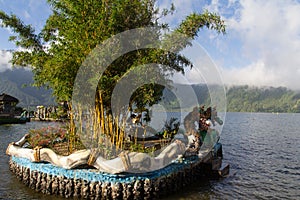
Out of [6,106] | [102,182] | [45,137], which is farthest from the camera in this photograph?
[6,106]

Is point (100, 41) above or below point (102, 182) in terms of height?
above

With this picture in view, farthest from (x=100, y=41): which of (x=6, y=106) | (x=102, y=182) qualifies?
(x=6, y=106)

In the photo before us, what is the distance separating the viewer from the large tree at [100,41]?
37.0 ft

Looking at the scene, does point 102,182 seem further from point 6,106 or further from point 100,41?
point 6,106

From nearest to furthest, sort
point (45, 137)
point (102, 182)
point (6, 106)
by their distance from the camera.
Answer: point (102, 182) < point (45, 137) < point (6, 106)

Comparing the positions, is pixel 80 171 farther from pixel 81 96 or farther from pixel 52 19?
pixel 52 19

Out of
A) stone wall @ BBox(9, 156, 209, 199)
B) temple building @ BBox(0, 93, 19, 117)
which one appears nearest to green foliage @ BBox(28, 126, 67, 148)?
stone wall @ BBox(9, 156, 209, 199)

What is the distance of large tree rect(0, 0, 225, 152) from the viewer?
11.3 meters

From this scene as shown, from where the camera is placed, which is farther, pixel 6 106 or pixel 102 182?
pixel 6 106

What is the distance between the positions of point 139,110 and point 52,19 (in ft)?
21.3

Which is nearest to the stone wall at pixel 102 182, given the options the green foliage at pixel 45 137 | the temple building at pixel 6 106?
the green foliage at pixel 45 137

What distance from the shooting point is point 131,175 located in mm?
10094

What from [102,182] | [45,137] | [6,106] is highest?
[6,106]

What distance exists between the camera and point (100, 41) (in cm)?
1137
